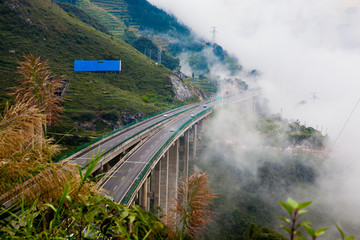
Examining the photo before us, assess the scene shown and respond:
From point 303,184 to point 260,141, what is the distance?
38930mm

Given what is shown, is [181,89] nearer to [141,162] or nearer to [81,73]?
[81,73]

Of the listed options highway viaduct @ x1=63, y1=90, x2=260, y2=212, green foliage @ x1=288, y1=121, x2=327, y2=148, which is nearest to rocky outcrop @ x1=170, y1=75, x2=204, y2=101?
highway viaduct @ x1=63, y1=90, x2=260, y2=212

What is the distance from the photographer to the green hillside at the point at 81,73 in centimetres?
7225

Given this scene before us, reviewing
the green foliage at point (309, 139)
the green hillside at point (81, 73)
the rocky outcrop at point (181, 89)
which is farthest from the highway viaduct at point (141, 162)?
the green foliage at point (309, 139)

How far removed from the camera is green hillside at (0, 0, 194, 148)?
2844 inches

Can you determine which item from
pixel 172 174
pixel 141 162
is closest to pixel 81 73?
pixel 172 174

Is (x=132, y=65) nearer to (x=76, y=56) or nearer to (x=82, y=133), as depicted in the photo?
(x=76, y=56)

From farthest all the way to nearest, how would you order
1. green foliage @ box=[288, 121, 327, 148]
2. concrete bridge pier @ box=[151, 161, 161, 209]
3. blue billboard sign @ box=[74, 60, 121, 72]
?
green foliage @ box=[288, 121, 327, 148] → blue billboard sign @ box=[74, 60, 121, 72] → concrete bridge pier @ box=[151, 161, 161, 209]

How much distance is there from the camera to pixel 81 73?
96.2 meters

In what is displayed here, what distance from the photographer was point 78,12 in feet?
551

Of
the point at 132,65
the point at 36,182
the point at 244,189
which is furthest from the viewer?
the point at 132,65

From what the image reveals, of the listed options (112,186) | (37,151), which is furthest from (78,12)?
(37,151)

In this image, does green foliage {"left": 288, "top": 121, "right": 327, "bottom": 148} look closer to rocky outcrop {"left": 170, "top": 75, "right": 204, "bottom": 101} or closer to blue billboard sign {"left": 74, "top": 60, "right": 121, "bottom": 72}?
rocky outcrop {"left": 170, "top": 75, "right": 204, "bottom": 101}

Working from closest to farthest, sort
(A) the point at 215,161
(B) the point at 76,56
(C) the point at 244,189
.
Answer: (C) the point at 244,189
(A) the point at 215,161
(B) the point at 76,56
